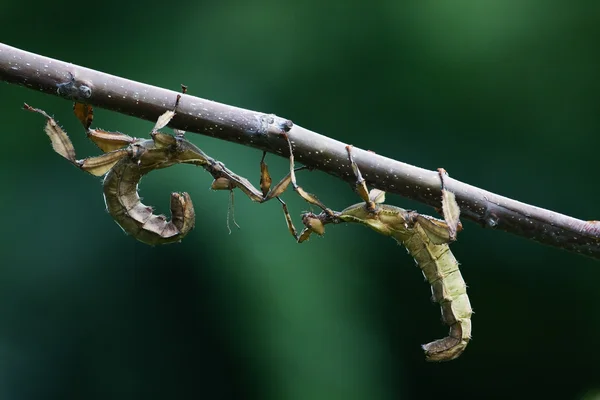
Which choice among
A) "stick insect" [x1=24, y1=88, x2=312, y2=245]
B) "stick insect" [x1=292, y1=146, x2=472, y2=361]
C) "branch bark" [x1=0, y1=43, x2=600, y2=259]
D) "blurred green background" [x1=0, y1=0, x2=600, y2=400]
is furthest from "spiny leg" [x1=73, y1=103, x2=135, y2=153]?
"blurred green background" [x1=0, y1=0, x2=600, y2=400]

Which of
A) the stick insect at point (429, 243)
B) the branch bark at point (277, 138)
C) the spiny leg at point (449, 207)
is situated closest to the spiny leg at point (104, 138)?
the branch bark at point (277, 138)

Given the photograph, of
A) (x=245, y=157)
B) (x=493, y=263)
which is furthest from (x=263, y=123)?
(x=493, y=263)

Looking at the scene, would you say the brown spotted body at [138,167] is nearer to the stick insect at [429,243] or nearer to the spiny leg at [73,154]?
the spiny leg at [73,154]

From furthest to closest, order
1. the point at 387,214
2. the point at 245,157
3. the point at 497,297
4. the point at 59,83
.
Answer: the point at 497,297 → the point at 245,157 → the point at 387,214 → the point at 59,83

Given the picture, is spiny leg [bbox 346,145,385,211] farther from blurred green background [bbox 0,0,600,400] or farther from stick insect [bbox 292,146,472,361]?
blurred green background [bbox 0,0,600,400]

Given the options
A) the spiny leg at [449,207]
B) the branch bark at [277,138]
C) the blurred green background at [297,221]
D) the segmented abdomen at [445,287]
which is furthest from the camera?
the blurred green background at [297,221]

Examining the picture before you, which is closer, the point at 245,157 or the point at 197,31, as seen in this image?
the point at 245,157

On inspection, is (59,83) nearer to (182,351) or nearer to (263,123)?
(263,123)

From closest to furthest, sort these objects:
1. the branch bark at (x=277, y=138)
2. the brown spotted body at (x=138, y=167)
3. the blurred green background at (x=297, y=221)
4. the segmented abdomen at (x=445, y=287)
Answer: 1. the branch bark at (x=277, y=138)
2. the brown spotted body at (x=138, y=167)
3. the segmented abdomen at (x=445, y=287)
4. the blurred green background at (x=297, y=221)
